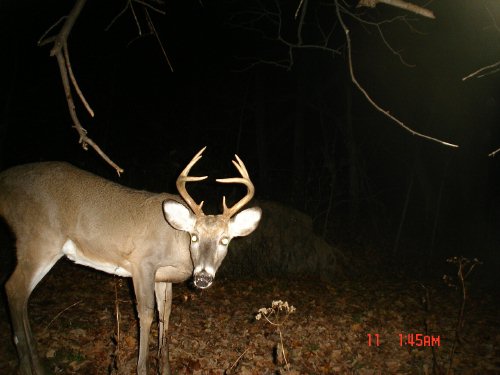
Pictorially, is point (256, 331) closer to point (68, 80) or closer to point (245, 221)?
point (245, 221)

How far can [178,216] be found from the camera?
183 inches

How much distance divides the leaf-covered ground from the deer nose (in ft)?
1.37

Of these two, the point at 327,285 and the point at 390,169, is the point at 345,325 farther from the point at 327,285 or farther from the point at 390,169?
the point at 390,169

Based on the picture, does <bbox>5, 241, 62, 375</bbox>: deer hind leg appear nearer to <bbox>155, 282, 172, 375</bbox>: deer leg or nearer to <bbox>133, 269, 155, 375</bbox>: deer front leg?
<bbox>133, 269, 155, 375</bbox>: deer front leg

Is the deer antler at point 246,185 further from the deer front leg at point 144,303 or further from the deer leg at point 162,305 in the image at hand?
the deer leg at point 162,305

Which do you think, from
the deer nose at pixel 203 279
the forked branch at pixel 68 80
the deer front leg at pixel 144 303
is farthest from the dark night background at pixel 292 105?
the forked branch at pixel 68 80

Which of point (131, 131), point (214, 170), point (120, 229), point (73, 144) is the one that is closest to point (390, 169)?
point (214, 170)

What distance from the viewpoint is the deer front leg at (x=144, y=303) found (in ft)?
14.9

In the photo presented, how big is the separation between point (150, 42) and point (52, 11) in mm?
5481

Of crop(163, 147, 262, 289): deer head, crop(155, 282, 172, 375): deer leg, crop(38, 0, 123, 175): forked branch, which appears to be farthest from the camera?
crop(155, 282, 172, 375): deer leg

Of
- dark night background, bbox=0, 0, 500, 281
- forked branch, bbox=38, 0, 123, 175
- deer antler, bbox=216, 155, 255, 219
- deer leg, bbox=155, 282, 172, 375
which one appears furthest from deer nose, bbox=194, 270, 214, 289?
dark night background, bbox=0, 0, 500, 281

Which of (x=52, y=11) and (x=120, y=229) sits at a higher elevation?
(x=52, y=11)

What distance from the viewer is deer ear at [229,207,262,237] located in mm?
4988

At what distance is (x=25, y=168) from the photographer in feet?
16.6
